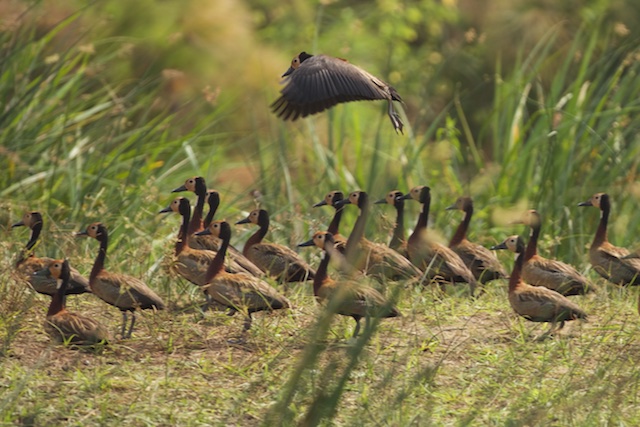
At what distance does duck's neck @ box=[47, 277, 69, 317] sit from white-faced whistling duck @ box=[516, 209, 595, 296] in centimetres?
244

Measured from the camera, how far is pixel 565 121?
29.1 ft

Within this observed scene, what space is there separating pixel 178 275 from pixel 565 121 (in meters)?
3.75

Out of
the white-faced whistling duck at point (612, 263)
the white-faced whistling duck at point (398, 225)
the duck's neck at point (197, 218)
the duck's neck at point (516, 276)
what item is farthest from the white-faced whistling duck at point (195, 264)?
the white-faced whistling duck at point (612, 263)

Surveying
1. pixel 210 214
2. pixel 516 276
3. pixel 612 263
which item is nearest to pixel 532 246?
pixel 612 263

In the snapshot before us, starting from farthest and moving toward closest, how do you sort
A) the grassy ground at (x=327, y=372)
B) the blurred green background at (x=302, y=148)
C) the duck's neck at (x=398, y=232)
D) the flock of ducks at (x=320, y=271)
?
1. the blurred green background at (x=302, y=148)
2. the duck's neck at (x=398, y=232)
3. the flock of ducks at (x=320, y=271)
4. the grassy ground at (x=327, y=372)

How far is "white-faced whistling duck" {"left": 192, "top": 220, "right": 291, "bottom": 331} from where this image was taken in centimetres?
559

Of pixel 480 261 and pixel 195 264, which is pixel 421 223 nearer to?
pixel 480 261

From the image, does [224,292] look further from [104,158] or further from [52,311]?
[104,158]

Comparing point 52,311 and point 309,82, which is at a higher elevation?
point 309,82

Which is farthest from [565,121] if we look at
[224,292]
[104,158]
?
[224,292]

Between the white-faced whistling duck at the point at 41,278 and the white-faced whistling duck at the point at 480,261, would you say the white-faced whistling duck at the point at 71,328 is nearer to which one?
the white-faced whistling duck at the point at 41,278

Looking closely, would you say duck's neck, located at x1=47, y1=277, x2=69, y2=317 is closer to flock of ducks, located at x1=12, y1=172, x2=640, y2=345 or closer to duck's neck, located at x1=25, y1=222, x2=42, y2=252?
flock of ducks, located at x1=12, y1=172, x2=640, y2=345

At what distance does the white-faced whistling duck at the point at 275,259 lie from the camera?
21.1 feet

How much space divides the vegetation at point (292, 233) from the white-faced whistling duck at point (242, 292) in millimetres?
140
